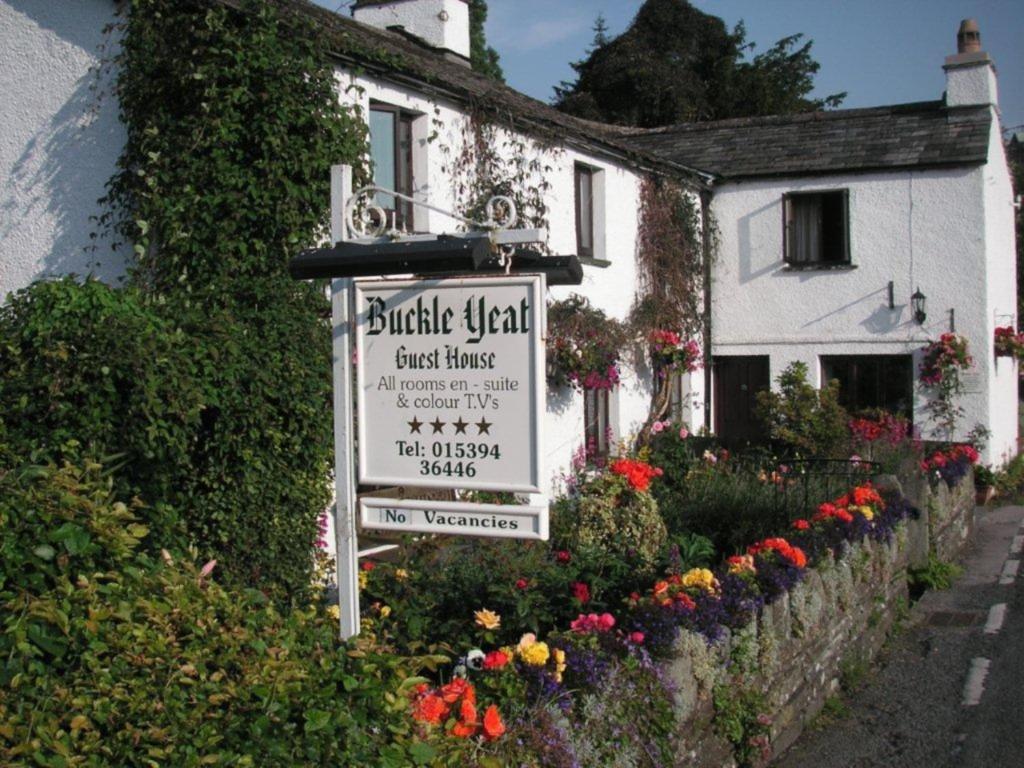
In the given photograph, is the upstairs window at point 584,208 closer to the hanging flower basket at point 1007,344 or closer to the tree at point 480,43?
the hanging flower basket at point 1007,344

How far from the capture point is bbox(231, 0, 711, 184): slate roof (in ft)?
30.9

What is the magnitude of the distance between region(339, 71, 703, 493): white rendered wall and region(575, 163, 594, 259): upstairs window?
86mm

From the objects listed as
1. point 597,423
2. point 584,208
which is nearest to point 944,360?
point 597,423

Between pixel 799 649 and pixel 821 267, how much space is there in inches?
458

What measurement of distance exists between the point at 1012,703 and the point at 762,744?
2527mm

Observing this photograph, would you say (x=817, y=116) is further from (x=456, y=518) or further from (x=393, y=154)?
(x=456, y=518)

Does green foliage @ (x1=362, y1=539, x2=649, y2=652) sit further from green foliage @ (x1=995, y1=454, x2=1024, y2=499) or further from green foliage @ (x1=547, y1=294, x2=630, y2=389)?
green foliage @ (x1=995, y1=454, x2=1024, y2=499)

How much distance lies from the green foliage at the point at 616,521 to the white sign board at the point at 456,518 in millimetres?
3427

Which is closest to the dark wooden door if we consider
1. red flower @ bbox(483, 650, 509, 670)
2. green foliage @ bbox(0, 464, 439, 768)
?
red flower @ bbox(483, 650, 509, 670)

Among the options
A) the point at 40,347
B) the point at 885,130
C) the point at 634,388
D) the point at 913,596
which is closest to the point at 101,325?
the point at 40,347

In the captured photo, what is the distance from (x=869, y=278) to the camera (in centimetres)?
1722

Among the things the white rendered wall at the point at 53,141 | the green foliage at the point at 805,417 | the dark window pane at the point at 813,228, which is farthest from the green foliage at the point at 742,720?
the dark window pane at the point at 813,228

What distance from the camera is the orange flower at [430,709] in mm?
3945

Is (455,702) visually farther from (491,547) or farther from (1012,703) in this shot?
(1012,703)
